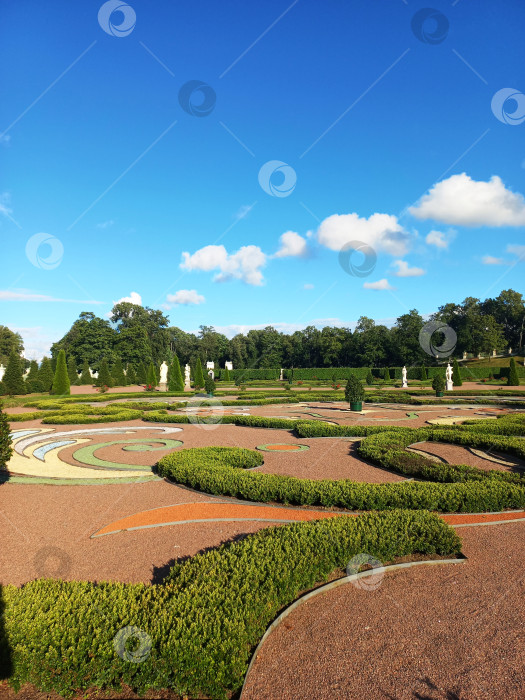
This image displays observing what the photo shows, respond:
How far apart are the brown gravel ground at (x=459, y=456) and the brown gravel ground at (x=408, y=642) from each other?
5.16 meters

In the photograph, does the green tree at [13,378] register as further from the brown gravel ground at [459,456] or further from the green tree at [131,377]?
the brown gravel ground at [459,456]

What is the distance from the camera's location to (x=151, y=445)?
12.8m

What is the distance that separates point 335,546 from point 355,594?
57cm

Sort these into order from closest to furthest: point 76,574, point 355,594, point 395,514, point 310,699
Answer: point 310,699
point 355,594
point 76,574
point 395,514

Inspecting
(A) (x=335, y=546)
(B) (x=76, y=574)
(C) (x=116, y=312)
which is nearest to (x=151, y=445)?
(B) (x=76, y=574)

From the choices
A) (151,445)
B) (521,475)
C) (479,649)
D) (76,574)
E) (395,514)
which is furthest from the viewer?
(151,445)

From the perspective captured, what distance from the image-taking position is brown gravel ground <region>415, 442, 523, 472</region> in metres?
9.96

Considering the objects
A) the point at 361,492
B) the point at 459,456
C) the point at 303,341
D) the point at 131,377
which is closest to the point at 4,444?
the point at 361,492

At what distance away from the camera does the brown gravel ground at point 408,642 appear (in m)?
3.37

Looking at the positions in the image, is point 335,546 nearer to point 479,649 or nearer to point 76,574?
point 479,649

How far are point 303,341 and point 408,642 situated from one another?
71.9 meters

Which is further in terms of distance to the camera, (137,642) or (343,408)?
(343,408)

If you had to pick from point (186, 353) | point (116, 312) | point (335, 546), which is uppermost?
point (116, 312)

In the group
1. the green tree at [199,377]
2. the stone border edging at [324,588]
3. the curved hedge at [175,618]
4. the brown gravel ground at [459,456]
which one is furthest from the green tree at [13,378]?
the stone border edging at [324,588]
